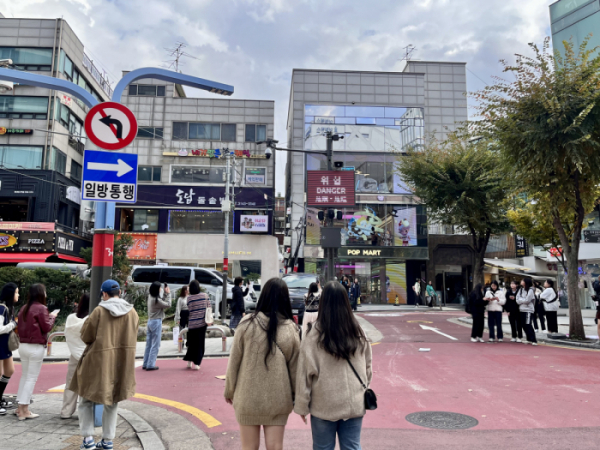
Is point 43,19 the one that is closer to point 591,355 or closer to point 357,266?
point 357,266

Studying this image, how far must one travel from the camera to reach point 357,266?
3572cm

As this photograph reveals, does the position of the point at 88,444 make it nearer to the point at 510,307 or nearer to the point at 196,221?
the point at 510,307

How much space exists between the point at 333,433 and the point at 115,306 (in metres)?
2.71

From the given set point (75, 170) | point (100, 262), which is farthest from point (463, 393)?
point (75, 170)

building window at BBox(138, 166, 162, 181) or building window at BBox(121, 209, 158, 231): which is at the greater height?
building window at BBox(138, 166, 162, 181)

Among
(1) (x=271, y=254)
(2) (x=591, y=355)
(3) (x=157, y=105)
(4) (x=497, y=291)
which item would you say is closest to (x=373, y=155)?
(1) (x=271, y=254)

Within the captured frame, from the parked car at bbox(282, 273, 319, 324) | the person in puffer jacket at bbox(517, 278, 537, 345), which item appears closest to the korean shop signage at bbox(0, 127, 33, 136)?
the parked car at bbox(282, 273, 319, 324)

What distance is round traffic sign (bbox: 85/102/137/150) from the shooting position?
18.6 ft

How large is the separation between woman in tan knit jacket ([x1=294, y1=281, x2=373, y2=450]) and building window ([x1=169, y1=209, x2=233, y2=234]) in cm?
3223

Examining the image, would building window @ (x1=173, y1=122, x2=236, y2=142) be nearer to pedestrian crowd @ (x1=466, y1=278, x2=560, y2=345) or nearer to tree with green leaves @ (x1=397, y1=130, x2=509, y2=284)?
tree with green leaves @ (x1=397, y1=130, x2=509, y2=284)

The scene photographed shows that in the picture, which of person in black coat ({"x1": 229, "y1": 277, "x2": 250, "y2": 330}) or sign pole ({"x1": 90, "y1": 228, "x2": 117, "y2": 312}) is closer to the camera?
sign pole ({"x1": 90, "y1": 228, "x2": 117, "y2": 312})

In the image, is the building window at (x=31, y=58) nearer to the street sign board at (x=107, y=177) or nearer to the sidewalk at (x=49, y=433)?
the street sign board at (x=107, y=177)

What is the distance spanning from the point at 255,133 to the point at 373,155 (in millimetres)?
9563

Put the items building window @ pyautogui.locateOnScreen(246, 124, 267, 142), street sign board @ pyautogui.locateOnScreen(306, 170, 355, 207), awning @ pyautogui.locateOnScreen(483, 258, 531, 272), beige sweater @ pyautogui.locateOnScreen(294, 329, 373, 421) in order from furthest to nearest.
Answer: building window @ pyautogui.locateOnScreen(246, 124, 267, 142) < awning @ pyautogui.locateOnScreen(483, 258, 531, 272) < street sign board @ pyautogui.locateOnScreen(306, 170, 355, 207) < beige sweater @ pyautogui.locateOnScreen(294, 329, 373, 421)
